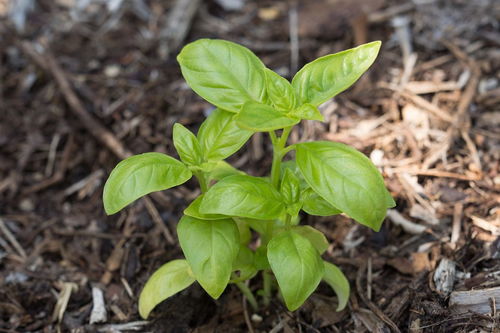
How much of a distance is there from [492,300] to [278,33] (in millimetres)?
2577

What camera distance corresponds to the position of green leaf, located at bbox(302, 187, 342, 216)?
6.23ft

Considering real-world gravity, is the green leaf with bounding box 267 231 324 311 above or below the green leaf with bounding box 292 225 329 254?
above

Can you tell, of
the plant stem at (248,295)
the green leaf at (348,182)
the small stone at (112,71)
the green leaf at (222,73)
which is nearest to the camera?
the green leaf at (348,182)

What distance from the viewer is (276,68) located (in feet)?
12.0

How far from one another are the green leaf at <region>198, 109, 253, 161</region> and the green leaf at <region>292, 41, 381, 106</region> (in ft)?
0.89

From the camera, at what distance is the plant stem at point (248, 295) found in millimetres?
2305

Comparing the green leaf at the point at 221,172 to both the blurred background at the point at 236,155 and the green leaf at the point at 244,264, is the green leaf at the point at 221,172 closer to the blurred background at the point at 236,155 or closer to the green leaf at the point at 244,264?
the green leaf at the point at 244,264

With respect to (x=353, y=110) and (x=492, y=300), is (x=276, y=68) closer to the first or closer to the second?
(x=353, y=110)

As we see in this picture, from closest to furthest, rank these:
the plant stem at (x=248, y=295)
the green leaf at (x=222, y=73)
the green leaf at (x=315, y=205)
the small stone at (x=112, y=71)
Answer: the green leaf at (x=315, y=205) → the green leaf at (x=222, y=73) → the plant stem at (x=248, y=295) → the small stone at (x=112, y=71)

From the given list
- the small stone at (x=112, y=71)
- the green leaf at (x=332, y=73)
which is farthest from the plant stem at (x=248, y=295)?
the small stone at (x=112, y=71)

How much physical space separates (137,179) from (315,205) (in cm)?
64

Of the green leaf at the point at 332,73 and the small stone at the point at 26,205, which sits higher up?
the green leaf at the point at 332,73

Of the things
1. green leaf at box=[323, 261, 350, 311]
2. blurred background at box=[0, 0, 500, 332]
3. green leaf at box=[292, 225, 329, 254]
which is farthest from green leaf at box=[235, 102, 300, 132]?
blurred background at box=[0, 0, 500, 332]

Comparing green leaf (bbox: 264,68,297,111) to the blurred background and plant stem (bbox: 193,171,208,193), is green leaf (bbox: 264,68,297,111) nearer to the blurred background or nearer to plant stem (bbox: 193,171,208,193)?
plant stem (bbox: 193,171,208,193)
